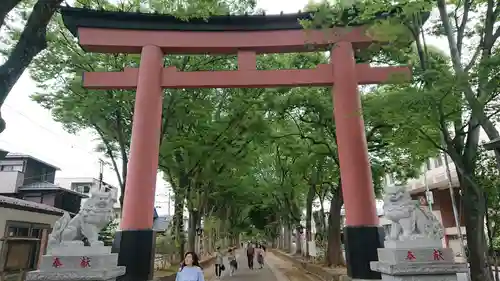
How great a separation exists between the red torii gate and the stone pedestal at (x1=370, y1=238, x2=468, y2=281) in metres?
2.19

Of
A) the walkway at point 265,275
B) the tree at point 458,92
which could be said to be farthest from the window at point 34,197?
the tree at point 458,92

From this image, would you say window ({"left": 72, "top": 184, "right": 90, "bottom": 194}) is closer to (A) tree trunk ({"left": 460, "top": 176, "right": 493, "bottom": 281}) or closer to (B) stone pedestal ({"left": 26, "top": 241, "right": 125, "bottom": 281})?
(B) stone pedestal ({"left": 26, "top": 241, "right": 125, "bottom": 281})

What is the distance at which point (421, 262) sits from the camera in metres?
6.28

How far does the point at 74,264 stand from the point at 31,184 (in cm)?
1815

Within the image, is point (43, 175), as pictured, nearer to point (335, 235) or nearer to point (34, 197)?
point (34, 197)

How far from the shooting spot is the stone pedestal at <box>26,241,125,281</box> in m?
6.38

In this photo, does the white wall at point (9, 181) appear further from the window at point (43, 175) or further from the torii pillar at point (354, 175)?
the torii pillar at point (354, 175)

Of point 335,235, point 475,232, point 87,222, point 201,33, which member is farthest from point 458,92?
point 335,235

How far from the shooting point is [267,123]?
1402cm

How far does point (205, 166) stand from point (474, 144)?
33.3 feet

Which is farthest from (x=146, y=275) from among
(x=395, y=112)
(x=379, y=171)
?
(x=379, y=171)

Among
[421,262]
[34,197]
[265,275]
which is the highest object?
[34,197]

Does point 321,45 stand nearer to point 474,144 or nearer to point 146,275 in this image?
point 474,144

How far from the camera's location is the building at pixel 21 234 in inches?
548
